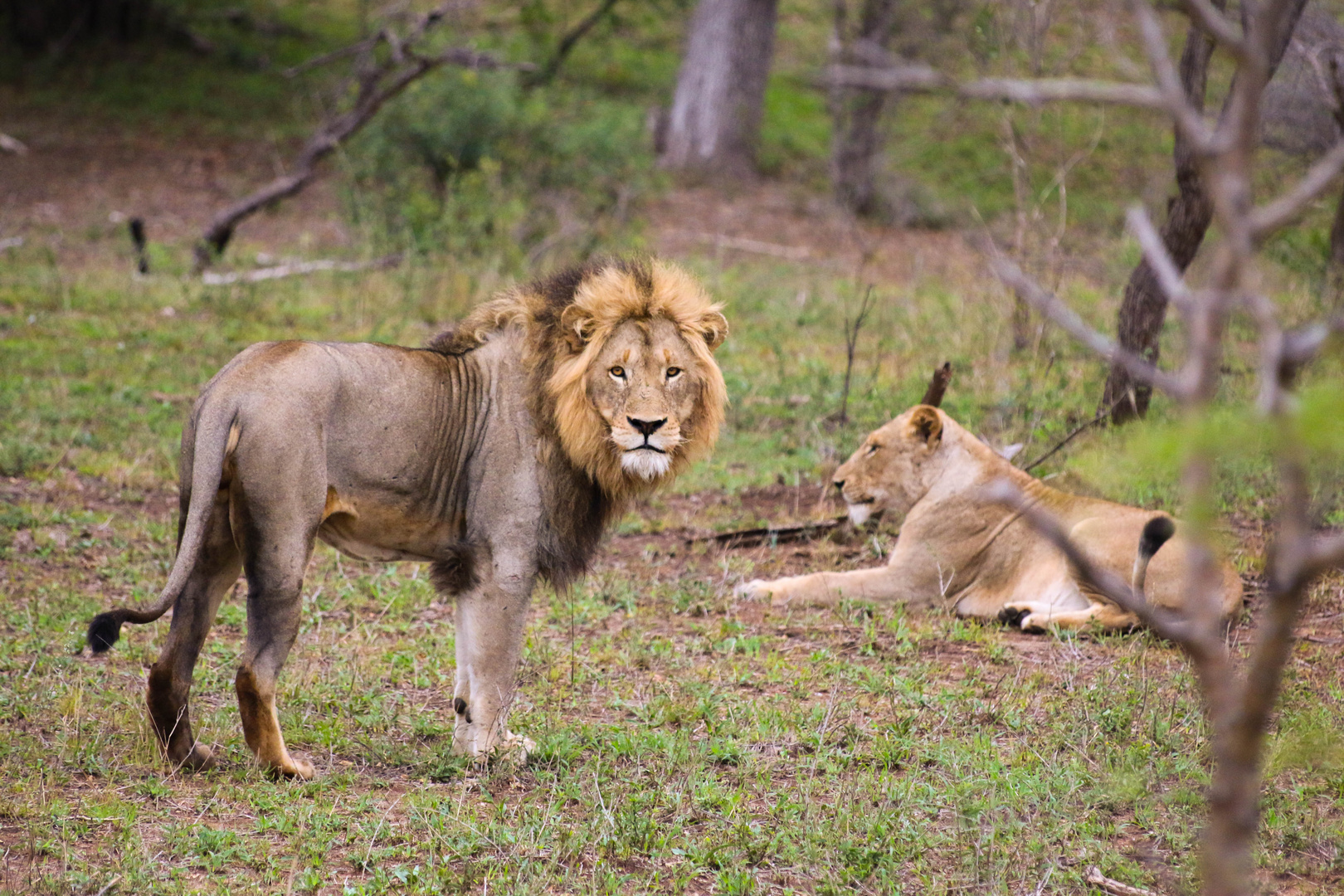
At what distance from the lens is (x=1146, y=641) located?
551cm

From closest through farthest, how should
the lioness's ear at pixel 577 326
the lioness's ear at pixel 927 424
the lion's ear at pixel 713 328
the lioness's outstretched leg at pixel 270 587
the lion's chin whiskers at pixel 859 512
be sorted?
the lioness's outstretched leg at pixel 270 587 < the lioness's ear at pixel 577 326 < the lion's ear at pixel 713 328 < the lioness's ear at pixel 927 424 < the lion's chin whiskers at pixel 859 512

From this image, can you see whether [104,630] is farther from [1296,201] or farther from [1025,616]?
[1025,616]

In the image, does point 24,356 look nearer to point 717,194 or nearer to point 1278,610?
point 1278,610

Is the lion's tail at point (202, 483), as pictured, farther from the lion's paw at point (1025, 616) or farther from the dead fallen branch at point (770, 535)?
the lion's paw at point (1025, 616)

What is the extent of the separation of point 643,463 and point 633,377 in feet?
0.96

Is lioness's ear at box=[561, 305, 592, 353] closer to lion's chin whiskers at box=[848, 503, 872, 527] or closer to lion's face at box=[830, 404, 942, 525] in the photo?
lion's face at box=[830, 404, 942, 525]

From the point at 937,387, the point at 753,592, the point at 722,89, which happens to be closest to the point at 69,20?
the point at 722,89

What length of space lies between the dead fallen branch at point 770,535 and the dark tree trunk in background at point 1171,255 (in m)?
1.85

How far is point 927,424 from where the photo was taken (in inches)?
254

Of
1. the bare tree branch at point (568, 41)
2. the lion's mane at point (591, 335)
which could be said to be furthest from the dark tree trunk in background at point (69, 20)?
the lion's mane at point (591, 335)

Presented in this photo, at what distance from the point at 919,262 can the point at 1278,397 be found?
1238 cm

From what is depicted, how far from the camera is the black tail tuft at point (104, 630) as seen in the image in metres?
3.41

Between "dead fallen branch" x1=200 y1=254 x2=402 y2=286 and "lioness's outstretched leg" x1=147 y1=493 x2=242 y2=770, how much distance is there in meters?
7.90

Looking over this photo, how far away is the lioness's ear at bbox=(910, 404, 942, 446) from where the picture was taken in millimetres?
6426
